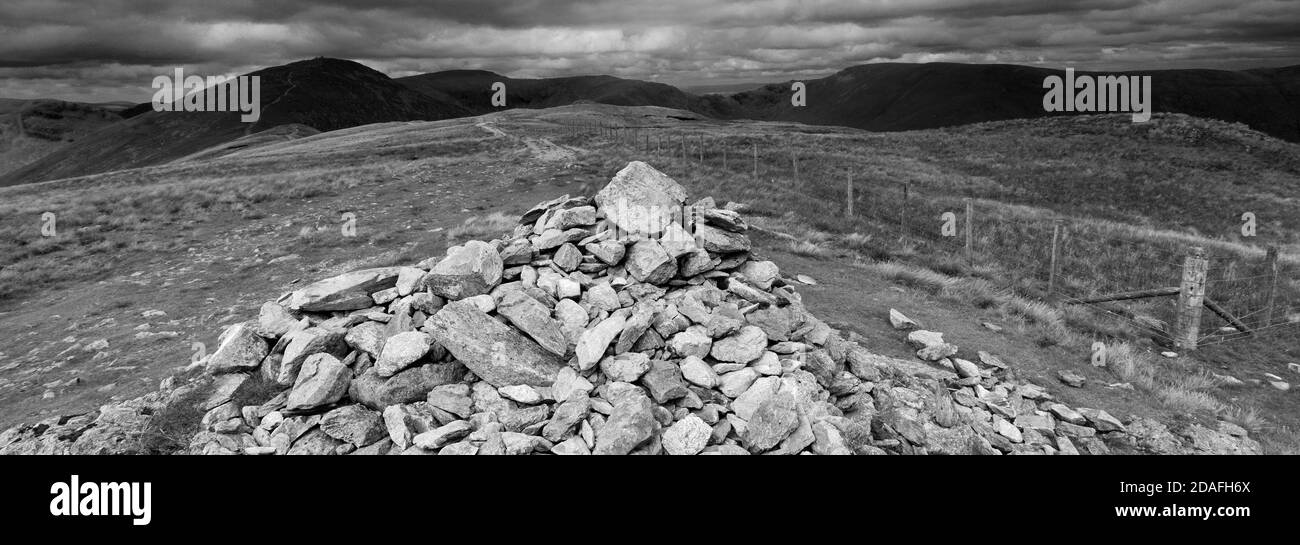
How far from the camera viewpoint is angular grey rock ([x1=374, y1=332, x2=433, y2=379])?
819 cm

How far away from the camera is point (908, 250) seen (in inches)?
778

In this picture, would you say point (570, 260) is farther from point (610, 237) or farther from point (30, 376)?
point (30, 376)

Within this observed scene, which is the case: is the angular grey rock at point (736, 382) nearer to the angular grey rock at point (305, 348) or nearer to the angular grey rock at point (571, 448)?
the angular grey rock at point (571, 448)

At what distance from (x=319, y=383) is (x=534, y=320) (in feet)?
9.09

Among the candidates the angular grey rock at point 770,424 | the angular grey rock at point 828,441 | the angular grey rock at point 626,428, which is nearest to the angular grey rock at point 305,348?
the angular grey rock at point 626,428

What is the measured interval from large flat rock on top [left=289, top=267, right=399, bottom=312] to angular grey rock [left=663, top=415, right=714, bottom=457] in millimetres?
5603

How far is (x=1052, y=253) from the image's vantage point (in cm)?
1894

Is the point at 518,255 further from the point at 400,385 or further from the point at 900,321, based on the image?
the point at 900,321

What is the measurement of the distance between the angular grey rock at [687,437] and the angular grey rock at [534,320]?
2.04m

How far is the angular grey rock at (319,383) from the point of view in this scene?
7781mm

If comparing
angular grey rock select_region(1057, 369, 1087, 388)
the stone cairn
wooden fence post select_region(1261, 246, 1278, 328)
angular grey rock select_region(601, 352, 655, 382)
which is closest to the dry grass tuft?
the stone cairn

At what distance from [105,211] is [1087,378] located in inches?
1506

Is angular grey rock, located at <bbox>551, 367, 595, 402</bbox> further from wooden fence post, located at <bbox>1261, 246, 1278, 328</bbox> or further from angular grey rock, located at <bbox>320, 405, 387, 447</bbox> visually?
wooden fence post, located at <bbox>1261, 246, 1278, 328</bbox>

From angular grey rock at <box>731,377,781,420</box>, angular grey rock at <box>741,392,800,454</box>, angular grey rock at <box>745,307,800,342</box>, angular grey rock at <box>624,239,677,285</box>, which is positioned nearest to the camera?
angular grey rock at <box>741,392,800,454</box>
